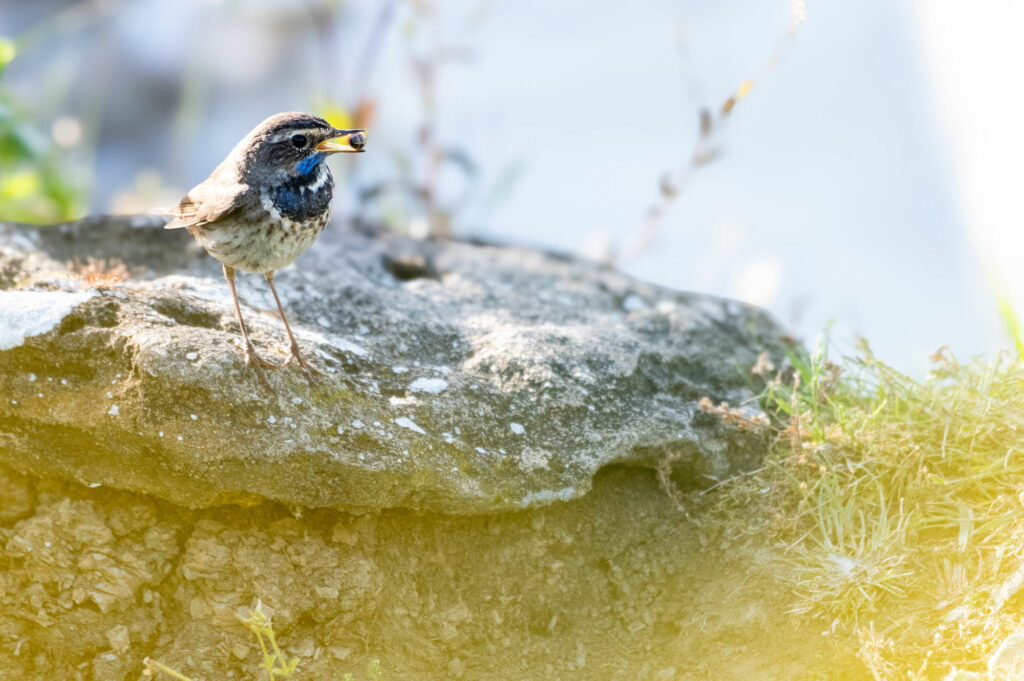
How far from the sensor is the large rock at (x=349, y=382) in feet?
9.45

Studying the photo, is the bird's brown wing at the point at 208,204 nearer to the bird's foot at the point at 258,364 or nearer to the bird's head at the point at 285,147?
the bird's head at the point at 285,147

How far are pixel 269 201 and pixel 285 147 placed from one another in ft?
0.72

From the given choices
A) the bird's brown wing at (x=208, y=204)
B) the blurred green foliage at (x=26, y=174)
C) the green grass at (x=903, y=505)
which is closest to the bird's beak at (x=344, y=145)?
the bird's brown wing at (x=208, y=204)

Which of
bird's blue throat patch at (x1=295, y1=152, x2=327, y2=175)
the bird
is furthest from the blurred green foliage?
bird's blue throat patch at (x1=295, y1=152, x2=327, y2=175)

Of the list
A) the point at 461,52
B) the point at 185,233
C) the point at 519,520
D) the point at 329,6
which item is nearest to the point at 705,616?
the point at 519,520

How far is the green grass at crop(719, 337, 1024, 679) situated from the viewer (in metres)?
2.80

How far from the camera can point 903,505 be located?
3168 mm

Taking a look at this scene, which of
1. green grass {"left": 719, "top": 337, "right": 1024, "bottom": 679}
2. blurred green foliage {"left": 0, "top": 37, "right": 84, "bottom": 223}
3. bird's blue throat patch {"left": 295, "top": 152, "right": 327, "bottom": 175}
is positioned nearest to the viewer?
green grass {"left": 719, "top": 337, "right": 1024, "bottom": 679}

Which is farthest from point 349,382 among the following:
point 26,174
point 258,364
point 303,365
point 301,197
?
point 26,174

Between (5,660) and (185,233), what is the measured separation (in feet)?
6.92

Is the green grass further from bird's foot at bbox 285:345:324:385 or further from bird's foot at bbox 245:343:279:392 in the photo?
bird's foot at bbox 245:343:279:392

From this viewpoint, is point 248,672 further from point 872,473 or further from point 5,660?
point 872,473

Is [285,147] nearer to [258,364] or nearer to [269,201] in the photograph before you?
[269,201]

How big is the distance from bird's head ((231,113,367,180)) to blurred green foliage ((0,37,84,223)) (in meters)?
1.76
